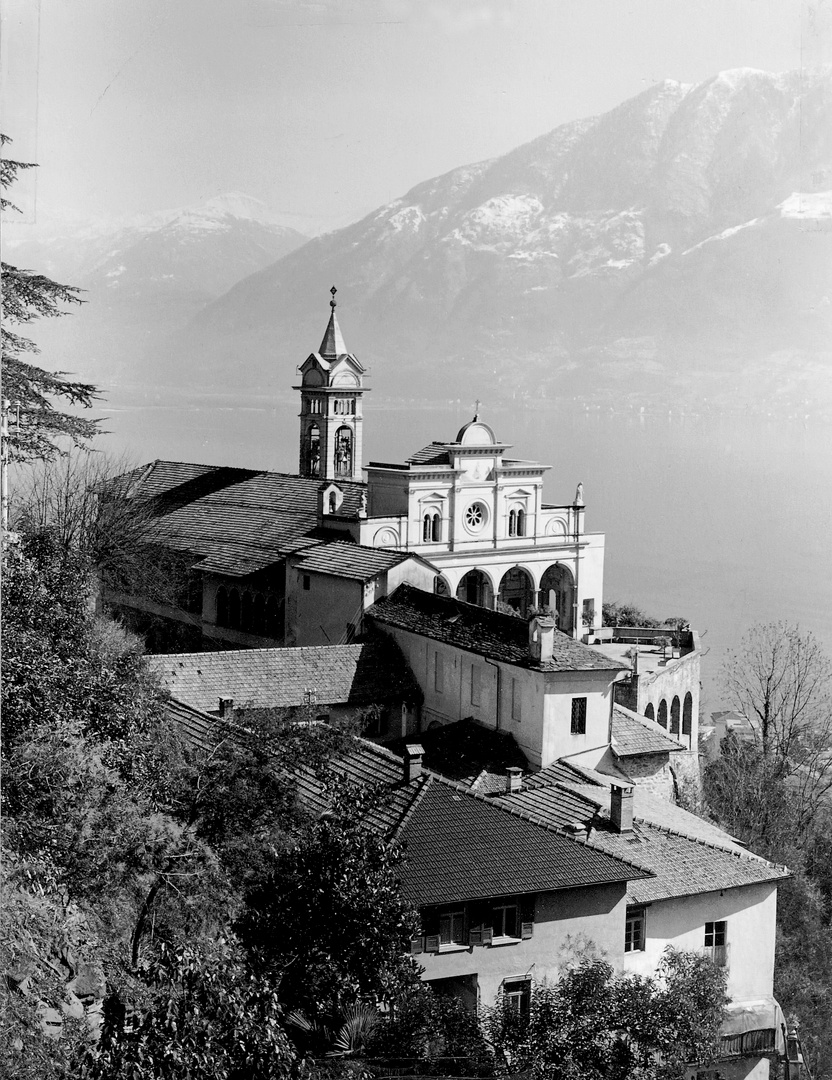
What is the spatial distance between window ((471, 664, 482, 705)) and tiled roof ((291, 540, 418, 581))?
577 centimetres

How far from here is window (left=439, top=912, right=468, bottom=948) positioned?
17.8 meters

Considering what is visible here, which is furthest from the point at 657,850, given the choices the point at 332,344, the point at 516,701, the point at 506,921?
the point at 332,344

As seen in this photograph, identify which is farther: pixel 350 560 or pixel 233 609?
pixel 233 609

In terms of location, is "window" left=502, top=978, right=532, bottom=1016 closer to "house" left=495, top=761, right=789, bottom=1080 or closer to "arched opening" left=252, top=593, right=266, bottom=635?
"house" left=495, top=761, right=789, bottom=1080

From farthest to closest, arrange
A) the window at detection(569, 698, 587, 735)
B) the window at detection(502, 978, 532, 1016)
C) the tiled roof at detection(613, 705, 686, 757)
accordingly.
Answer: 1. the tiled roof at detection(613, 705, 686, 757)
2. the window at detection(569, 698, 587, 735)
3. the window at detection(502, 978, 532, 1016)

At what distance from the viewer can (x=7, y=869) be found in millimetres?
11656

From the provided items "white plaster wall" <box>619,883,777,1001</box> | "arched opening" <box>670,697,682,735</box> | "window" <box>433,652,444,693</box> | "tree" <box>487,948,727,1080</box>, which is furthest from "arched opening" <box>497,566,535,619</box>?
"tree" <box>487,948,727,1080</box>

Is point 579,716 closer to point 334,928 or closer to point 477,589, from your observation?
point 334,928

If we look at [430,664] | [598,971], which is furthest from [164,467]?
[598,971]

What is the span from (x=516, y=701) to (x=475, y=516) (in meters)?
16.2

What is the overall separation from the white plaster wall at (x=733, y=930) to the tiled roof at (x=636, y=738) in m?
5.97

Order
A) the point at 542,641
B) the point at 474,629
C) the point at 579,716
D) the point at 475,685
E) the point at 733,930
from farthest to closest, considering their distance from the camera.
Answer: the point at 474,629 < the point at 475,685 < the point at 579,716 < the point at 542,641 < the point at 733,930

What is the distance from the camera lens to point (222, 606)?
3991 centimetres

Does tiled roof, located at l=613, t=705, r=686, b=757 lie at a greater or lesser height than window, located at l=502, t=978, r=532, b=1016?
greater
